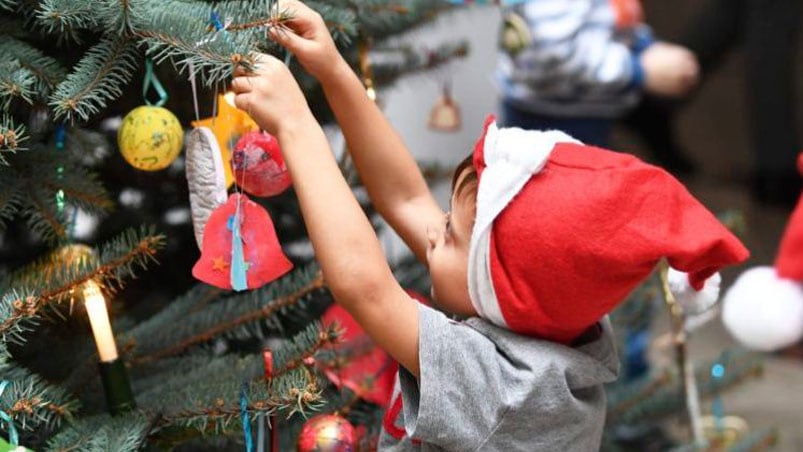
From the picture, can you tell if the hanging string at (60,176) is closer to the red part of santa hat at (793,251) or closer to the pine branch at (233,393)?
the pine branch at (233,393)

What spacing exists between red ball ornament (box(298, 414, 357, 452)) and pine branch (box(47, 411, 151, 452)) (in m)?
0.14

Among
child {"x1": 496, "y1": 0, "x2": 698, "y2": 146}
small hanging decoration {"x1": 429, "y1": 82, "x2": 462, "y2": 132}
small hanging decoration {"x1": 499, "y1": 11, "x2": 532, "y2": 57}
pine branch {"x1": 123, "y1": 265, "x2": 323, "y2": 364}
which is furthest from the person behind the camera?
child {"x1": 496, "y1": 0, "x2": 698, "y2": 146}

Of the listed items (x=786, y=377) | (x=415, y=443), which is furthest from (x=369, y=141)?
(x=786, y=377)

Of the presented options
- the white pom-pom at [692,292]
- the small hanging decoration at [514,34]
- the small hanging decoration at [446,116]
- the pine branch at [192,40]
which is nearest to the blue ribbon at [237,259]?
the pine branch at [192,40]

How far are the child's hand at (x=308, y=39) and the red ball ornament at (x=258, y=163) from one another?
8cm

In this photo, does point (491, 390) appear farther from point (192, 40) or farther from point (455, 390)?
point (192, 40)

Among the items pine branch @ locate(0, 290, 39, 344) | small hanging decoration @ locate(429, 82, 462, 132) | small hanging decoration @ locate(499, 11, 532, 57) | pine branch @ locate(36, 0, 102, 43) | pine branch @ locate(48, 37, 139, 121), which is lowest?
small hanging decoration @ locate(429, 82, 462, 132)

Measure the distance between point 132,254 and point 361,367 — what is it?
37cm

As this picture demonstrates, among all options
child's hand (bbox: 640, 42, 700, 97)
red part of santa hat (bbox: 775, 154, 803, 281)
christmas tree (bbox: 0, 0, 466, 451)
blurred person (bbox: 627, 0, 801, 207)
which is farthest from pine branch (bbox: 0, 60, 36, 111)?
blurred person (bbox: 627, 0, 801, 207)

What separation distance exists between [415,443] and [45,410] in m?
0.31

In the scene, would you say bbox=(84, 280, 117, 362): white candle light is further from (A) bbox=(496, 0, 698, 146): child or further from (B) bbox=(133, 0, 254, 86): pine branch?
(A) bbox=(496, 0, 698, 146): child

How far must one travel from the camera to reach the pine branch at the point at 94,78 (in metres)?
0.75

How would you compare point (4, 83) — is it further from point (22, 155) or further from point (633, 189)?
point (633, 189)

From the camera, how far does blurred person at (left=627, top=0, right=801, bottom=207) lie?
82.2 inches
